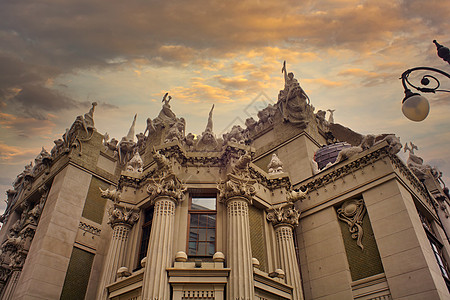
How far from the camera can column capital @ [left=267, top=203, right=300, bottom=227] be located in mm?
18188

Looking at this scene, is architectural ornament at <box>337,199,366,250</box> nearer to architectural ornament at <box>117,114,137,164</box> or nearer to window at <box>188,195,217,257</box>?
window at <box>188,195,217,257</box>

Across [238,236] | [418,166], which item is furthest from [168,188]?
[418,166]

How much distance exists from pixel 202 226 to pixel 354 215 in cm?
797

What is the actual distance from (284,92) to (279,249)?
14652 millimetres

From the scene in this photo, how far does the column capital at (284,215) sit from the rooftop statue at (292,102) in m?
8.86

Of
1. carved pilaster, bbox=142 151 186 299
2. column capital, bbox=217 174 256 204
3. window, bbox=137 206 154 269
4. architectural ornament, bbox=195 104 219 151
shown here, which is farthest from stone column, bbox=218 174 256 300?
architectural ornament, bbox=195 104 219 151

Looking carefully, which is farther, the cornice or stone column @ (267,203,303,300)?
the cornice

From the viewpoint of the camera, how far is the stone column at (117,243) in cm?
1611

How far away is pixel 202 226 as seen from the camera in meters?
16.3

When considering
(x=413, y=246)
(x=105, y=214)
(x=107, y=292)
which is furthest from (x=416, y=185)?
(x=105, y=214)

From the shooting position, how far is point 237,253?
14539mm

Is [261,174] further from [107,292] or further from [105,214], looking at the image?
[105,214]

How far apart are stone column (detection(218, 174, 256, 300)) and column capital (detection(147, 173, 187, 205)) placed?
1945mm

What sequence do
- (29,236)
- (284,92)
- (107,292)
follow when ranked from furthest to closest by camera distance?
(284,92)
(29,236)
(107,292)
